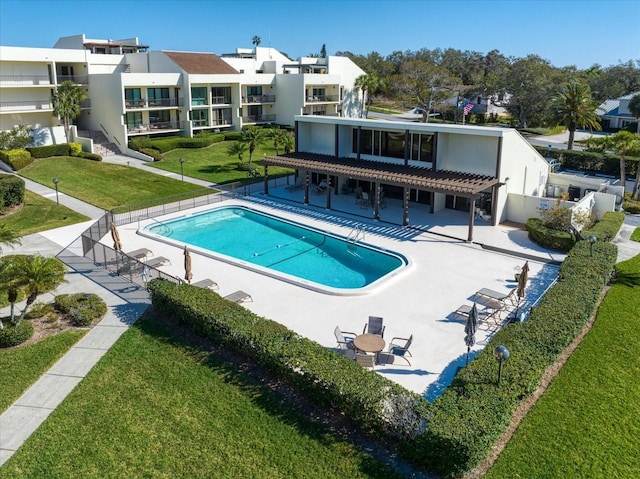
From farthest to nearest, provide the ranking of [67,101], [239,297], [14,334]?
1. [67,101]
2. [239,297]
3. [14,334]

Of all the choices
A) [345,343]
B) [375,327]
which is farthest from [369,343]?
[375,327]

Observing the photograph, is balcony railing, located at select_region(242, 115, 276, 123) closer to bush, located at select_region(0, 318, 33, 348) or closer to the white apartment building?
the white apartment building

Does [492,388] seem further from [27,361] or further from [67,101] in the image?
[67,101]

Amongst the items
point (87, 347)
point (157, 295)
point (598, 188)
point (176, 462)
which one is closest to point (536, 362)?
point (176, 462)

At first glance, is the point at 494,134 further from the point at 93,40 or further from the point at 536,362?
the point at 93,40

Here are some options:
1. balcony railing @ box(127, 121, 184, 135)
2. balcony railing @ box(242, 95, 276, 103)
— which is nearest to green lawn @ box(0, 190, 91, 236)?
balcony railing @ box(127, 121, 184, 135)

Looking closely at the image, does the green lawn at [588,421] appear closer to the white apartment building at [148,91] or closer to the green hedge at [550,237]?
the green hedge at [550,237]

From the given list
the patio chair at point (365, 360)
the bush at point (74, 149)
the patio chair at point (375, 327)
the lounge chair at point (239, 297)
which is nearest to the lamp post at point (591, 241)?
the patio chair at point (375, 327)
